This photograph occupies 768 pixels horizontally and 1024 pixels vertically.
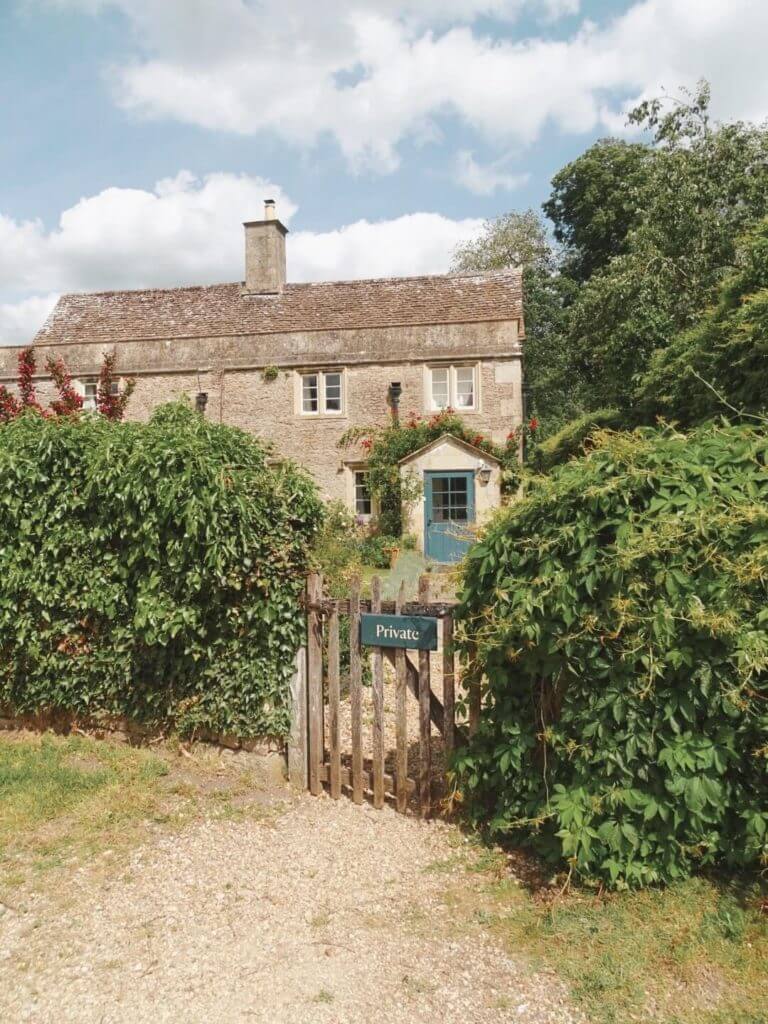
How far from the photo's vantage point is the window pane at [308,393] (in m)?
19.5

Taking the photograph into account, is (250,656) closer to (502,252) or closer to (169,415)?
(169,415)

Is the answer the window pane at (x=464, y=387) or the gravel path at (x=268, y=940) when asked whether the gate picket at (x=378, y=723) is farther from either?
the window pane at (x=464, y=387)

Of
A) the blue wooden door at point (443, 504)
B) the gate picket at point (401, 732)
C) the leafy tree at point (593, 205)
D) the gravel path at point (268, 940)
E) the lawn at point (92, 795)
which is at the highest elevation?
the leafy tree at point (593, 205)

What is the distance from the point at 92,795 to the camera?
16.4ft

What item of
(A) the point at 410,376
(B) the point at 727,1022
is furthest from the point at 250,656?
(A) the point at 410,376

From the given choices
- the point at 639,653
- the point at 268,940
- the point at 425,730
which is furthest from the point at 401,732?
the point at 639,653

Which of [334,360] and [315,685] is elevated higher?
[334,360]

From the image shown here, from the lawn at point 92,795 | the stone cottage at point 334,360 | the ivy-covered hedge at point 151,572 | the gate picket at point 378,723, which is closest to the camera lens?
the lawn at point 92,795

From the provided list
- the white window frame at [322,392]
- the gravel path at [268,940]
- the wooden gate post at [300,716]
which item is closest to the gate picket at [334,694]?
the wooden gate post at [300,716]

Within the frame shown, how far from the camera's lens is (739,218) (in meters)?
15.3

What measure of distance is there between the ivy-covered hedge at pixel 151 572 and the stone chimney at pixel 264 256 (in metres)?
16.9

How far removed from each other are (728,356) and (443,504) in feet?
36.4

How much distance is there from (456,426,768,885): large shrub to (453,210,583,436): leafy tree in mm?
20267

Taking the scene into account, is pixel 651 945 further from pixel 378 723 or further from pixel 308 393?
pixel 308 393
